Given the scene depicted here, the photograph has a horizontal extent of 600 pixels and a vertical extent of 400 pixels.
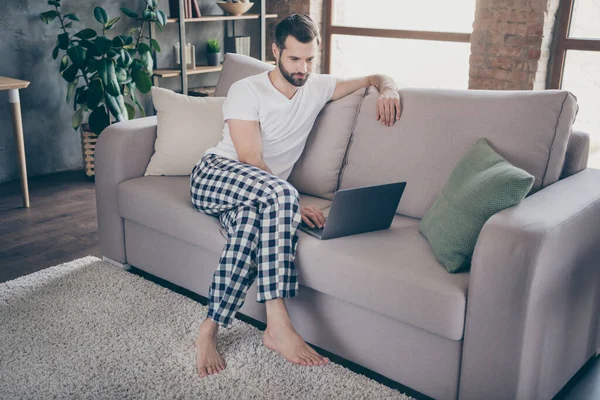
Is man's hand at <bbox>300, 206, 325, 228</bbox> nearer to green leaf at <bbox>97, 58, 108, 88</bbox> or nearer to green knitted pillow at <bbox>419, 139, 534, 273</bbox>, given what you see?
green knitted pillow at <bbox>419, 139, 534, 273</bbox>

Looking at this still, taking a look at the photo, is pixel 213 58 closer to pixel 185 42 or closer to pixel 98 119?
pixel 185 42

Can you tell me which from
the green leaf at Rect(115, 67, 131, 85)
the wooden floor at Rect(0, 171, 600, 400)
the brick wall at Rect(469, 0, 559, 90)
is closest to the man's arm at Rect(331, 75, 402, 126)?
the wooden floor at Rect(0, 171, 600, 400)

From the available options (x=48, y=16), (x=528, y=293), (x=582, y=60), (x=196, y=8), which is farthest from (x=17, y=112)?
(x=582, y=60)

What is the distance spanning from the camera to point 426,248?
2076 mm

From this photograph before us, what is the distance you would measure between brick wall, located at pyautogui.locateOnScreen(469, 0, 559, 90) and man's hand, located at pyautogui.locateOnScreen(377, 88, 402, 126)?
192 centimetres

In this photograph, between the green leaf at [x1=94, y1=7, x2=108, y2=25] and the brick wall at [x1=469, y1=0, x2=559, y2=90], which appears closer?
the brick wall at [x1=469, y1=0, x2=559, y2=90]

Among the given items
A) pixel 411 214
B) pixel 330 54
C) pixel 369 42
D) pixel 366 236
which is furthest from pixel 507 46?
pixel 366 236

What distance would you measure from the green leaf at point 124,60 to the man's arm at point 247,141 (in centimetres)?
192

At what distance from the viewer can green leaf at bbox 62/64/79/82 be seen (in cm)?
404

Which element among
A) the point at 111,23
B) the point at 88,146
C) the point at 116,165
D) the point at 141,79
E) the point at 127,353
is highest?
the point at 111,23

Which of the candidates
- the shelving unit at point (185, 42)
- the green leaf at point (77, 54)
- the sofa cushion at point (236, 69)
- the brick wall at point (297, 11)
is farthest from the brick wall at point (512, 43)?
the green leaf at point (77, 54)

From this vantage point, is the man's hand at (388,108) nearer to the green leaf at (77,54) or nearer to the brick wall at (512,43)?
the brick wall at (512,43)

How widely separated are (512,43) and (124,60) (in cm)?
244

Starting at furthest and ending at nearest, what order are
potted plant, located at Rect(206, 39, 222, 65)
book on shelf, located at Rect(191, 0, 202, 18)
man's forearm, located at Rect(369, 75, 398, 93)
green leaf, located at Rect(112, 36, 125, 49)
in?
potted plant, located at Rect(206, 39, 222, 65)
book on shelf, located at Rect(191, 0, 202, 18)
green leaf, located at Rect(112, 36, 125, 49)
man's forearm, located at Rect(369, 75, 398, 93)
